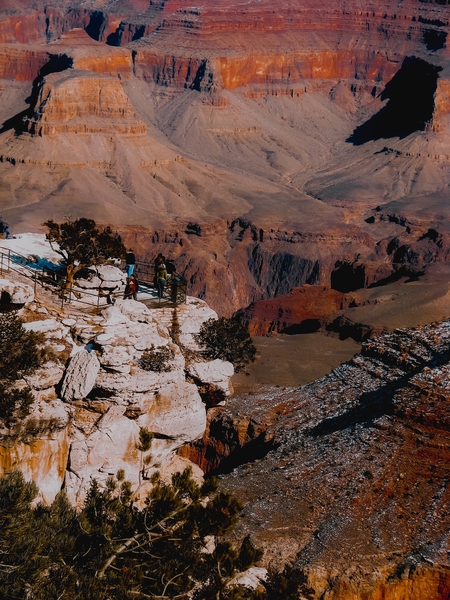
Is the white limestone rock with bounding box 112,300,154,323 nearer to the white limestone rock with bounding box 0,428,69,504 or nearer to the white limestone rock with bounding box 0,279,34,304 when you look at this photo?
the white limestone rock with bounding box 0,279,34,304

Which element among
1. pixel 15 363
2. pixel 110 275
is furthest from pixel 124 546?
pixel 110 275

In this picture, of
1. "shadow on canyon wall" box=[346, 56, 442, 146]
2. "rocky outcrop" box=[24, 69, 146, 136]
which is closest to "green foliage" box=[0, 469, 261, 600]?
"rocky outcrop" box=[24, 69, 146, 136]

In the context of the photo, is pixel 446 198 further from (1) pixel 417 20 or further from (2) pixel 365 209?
(1) pixel 417 20

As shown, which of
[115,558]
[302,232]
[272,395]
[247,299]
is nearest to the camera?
[115,558]

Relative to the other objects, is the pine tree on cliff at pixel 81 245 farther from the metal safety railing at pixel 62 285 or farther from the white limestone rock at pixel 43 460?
the white limestone rock at pixel 43 460

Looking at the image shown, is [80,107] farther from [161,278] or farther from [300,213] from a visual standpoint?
[161,278]

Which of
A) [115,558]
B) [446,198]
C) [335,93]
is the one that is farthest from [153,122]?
[115,558]

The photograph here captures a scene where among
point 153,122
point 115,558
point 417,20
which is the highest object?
point 115,558
